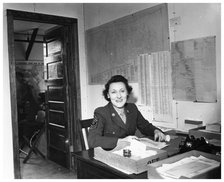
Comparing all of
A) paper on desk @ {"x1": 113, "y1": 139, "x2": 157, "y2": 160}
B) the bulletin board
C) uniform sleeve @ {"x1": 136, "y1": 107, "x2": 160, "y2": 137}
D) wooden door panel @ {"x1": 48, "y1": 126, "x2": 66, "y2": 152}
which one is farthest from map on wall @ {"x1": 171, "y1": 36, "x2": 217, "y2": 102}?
wooden door panel @ {"x1": 48, "y1": 126, "x2": 66, "y2": 152}

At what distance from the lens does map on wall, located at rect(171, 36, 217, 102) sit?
2.23 meters

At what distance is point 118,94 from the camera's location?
228 centimetres

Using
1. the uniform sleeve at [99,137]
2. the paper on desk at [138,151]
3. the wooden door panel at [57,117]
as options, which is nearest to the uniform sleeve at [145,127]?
the uniform sleeve at [99,137]

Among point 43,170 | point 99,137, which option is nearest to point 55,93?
point 43,170

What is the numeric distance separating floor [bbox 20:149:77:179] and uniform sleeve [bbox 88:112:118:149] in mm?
1769

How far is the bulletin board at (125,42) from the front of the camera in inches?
108

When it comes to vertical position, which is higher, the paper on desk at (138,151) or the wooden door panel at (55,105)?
the wooden door panel at (55,105)

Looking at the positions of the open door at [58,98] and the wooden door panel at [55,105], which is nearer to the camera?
the open door at [58,98]

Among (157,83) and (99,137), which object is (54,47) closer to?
(157,83)

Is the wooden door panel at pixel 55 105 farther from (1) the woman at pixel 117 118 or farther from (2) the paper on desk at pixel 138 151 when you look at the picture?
(2) the paper on desk at pixel 138 151

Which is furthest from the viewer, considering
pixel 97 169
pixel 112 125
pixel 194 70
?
pixel 194 70

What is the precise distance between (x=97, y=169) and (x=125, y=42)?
2.00m

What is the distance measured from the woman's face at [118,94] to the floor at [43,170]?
5.96 feet

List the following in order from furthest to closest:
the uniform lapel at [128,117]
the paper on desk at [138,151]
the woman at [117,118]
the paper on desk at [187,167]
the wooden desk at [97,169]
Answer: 1. the uniform lapel at [128,117]
2. the woman at [117,118]
3. the paper on desk at [138,151]
4. the wooden desk at [97,169]
5. the paper on desk at [187,167]
